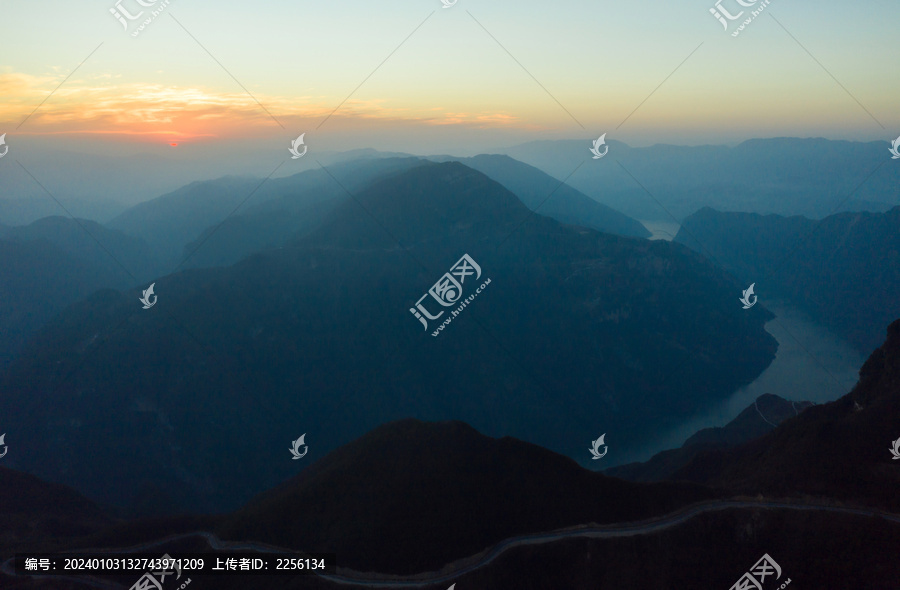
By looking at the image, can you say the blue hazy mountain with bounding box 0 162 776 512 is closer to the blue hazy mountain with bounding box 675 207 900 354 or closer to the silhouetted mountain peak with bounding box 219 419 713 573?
the blue hazy mountain with bounding box 675 207 900 354

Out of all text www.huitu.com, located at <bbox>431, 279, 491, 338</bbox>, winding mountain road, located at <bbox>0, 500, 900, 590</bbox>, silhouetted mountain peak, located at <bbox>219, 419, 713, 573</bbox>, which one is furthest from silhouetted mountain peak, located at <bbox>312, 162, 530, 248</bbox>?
winding mountain road, located at <bbox>0, 500, 900, 590</bbox>

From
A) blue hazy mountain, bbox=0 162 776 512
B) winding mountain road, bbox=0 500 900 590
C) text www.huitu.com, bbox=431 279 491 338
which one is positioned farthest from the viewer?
text www.huitu.com, bbox=431 279 491 338

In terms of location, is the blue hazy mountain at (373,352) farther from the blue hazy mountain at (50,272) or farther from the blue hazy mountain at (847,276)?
the blue hazy mountain at (50,272)

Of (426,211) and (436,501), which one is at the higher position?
(426,211)

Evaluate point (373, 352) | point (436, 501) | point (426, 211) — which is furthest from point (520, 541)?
point (426, 211)

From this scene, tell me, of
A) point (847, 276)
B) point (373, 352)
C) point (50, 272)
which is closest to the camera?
point (373, 352)

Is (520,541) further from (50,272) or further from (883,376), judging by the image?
(50,272)

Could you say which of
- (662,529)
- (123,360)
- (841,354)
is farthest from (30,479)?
(841,354)
